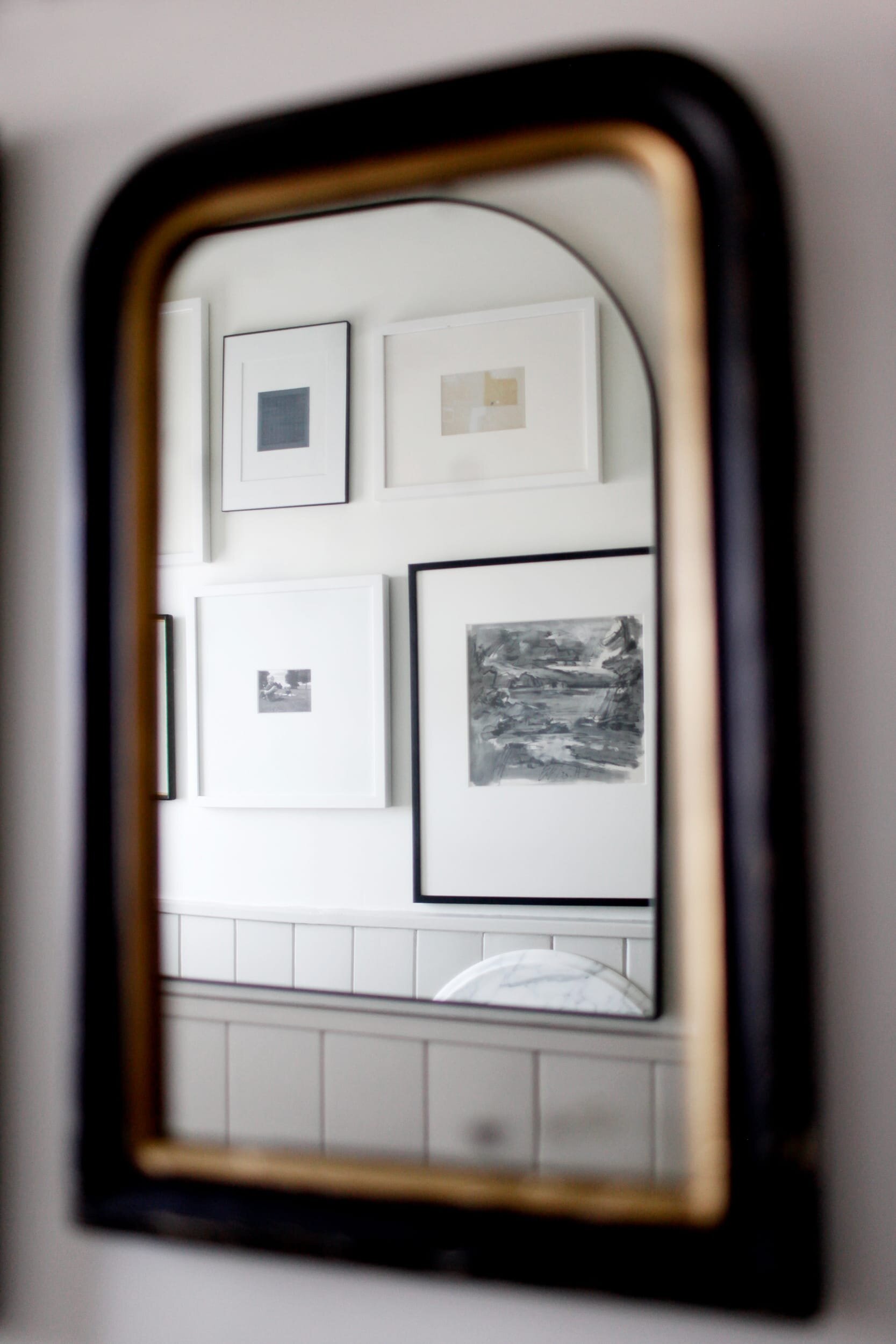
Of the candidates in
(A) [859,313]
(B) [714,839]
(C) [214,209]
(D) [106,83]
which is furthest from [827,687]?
(D) [106,83]

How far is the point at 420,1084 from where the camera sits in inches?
24.8

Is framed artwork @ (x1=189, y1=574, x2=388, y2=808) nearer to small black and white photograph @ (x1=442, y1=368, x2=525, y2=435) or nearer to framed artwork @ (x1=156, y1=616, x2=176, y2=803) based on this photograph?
framed artwork @ (x1=156, y1=616, x2=176, y2=803)

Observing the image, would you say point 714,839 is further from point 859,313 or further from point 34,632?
point 34,632

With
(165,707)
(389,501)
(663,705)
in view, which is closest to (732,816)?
(663,705)

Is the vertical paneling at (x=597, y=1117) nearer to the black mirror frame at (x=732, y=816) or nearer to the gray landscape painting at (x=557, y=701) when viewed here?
the black mirror frame at (x=732, y=816)

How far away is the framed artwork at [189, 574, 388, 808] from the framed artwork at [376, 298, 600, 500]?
0.10 m

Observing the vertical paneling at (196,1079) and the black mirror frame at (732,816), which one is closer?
the black mirror frame at (732,816)

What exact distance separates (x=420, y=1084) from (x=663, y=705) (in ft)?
0.98

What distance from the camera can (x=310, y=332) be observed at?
684 millimetres

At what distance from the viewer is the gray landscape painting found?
607 mm

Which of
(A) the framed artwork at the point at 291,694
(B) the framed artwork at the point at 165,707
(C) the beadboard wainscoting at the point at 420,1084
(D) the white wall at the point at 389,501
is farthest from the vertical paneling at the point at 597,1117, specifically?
(B) the framed artwork at the point at 165,707

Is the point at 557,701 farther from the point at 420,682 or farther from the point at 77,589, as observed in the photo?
the point at 77,589

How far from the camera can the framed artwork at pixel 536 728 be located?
605 millimetres

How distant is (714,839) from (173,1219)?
1.50ft
